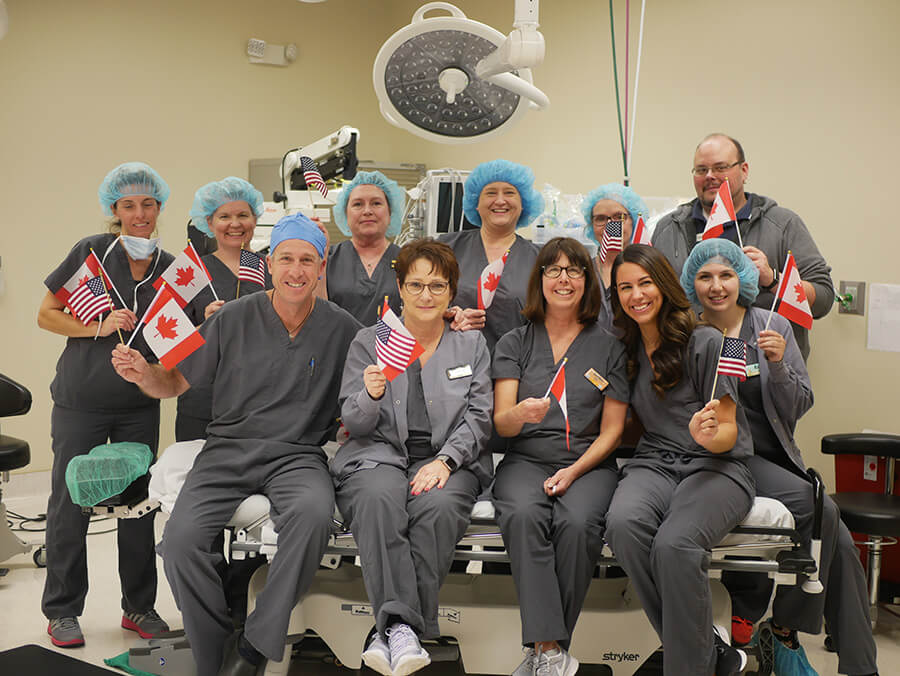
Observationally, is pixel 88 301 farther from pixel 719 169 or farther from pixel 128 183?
pixel 719 169

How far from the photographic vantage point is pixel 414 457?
9.31 feet

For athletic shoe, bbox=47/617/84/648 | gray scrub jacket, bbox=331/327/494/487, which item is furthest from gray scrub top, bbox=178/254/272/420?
athletic shoe, bbox=47/617/84/648

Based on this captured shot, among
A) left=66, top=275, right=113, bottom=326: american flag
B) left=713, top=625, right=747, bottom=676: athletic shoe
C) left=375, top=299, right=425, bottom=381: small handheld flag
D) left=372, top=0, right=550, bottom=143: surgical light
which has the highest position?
left=372, top=0, right=550, bottom=143: surgical light

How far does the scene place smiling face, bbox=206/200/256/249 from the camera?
3.36m

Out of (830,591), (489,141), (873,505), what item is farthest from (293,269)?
(489,141)

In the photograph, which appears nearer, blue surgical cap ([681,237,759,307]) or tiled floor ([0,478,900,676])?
blue surgical cap ([681,237,759,307])

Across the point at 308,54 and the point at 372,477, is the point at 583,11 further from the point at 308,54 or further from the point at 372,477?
the point at 372,477

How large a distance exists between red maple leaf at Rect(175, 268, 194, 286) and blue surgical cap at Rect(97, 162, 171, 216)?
0.39 metres

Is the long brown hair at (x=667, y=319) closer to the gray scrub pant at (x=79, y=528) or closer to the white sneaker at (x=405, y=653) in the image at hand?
the white sneaker at (x=405, y=653)

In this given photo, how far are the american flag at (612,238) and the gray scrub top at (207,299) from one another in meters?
1.25

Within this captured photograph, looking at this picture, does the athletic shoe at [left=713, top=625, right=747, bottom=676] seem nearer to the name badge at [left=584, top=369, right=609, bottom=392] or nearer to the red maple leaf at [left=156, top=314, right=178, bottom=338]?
the name badge at [left=584, top=369, right=609, bottom=392]

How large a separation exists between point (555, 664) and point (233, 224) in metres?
1.95

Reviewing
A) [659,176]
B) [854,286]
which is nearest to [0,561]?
[659,176]

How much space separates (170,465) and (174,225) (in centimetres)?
298
